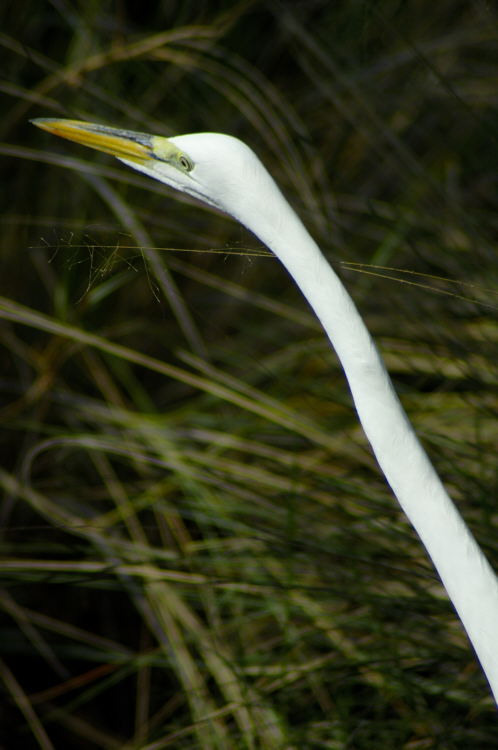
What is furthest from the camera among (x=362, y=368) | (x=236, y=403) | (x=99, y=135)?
(x=236, y=403)

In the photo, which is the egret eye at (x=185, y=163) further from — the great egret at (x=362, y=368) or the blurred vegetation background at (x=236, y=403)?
the blurred vegetation background at (x=236, y=403)

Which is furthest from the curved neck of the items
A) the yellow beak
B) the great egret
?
the yellow beak

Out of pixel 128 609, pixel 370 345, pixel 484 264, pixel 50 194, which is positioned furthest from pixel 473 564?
pixel 50 194

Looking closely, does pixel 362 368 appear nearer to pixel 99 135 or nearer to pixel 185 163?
pixel 185 163

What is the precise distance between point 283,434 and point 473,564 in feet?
2.31

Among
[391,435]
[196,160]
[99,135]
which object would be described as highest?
[99,135]

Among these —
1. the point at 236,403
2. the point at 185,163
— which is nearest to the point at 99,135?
the point at 185,163

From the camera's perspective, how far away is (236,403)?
123cm

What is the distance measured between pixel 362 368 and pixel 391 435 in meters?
0.06

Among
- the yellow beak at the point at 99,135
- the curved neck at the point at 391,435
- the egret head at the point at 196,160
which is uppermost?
the yellow beak at the point at 99,135

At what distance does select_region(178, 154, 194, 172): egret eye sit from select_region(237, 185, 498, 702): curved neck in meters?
0.08

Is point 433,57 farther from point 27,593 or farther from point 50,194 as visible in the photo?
point 27,593

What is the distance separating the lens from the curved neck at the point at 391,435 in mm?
616

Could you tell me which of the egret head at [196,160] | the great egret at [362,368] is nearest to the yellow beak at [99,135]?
the egret head at [196,160]
